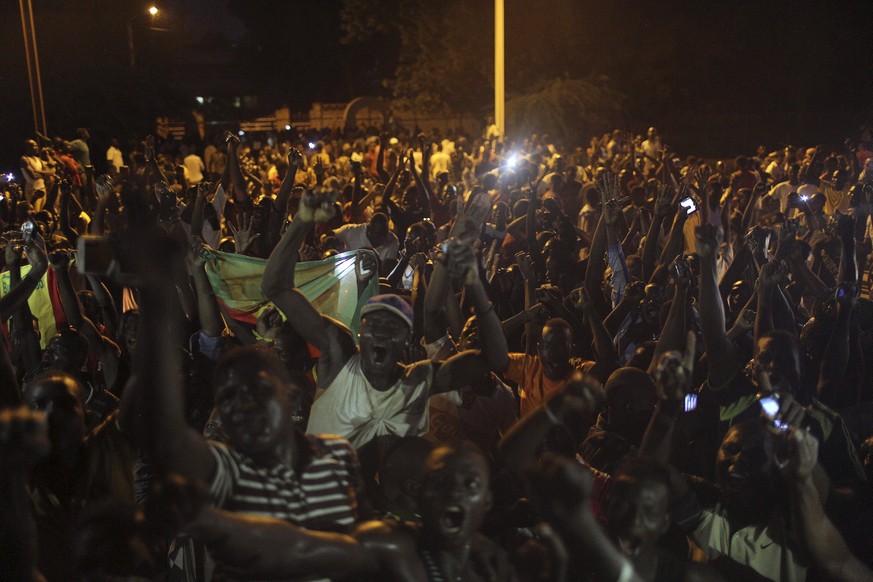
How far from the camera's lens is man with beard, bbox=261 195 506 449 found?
3.73 metres

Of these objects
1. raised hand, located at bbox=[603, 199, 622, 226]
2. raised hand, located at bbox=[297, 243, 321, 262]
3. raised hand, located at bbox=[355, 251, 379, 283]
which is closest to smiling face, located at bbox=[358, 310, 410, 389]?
raised hand, located at bbox=[355, 251, 379, 283]

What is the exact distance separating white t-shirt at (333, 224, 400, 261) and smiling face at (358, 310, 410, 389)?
170 inches

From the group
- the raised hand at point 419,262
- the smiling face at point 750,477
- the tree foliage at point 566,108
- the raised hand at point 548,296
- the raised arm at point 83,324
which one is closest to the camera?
the smiling face at point 750,477

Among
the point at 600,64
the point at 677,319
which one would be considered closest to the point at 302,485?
the point at 677,319

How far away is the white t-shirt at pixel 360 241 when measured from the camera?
26.8 ft


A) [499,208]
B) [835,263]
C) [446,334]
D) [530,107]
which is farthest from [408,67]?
[446,334]

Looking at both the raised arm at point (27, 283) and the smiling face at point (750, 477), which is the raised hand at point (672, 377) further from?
the raised arm at point (27, 283)

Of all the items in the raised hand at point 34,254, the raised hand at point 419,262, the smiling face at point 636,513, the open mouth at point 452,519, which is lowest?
the smiling face at point 636,513

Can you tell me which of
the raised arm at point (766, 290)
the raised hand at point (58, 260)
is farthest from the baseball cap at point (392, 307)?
the raised hand at point (58, 260)

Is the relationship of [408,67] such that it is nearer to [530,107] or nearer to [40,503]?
[530,107]

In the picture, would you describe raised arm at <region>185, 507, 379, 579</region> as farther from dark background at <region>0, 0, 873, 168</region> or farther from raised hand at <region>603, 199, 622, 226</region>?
dark background at <region>0, 0, 873, 168</region>

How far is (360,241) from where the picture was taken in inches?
327

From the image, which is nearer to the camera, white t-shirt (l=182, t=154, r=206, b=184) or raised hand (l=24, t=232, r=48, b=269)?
raised hand (l=24, t=232, r=48, b=269)

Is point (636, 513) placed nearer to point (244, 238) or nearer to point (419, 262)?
point (419, 262)
